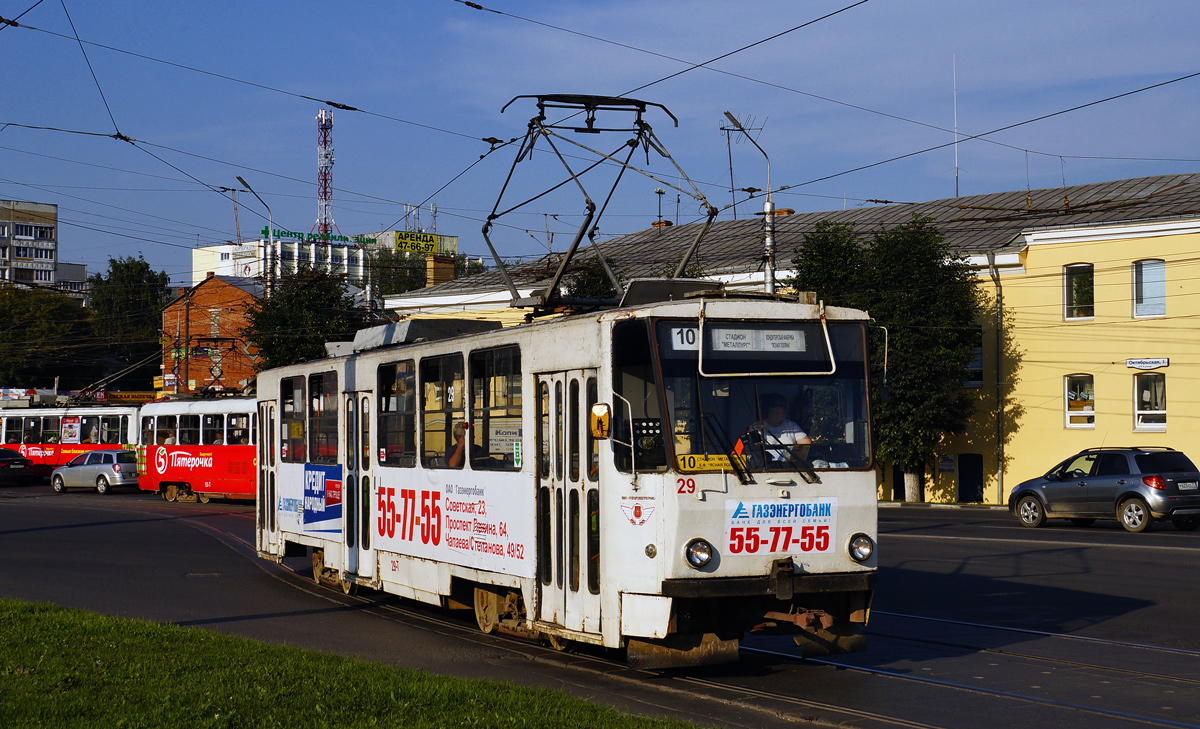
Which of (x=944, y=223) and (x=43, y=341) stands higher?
(x=944, y=223)

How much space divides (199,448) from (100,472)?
7036 millimetres

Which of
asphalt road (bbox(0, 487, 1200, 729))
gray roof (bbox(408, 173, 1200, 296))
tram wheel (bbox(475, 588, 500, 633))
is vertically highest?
gray roof (bbox(408, 173, 1200, 296))

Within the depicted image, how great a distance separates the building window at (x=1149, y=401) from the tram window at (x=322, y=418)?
2722 cm

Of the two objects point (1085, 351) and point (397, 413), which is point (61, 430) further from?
point (397, 413)

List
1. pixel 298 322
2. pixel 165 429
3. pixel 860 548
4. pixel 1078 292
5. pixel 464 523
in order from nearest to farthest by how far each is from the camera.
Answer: pixel 860 548, pixel 464 523, pixel 1078 292, pixel 165 429, pixel 298 322

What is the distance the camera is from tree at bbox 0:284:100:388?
257 ft

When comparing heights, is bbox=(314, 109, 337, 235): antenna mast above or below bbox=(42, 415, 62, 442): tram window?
above

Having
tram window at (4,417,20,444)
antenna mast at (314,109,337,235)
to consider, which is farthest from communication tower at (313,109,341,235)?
tram window at (4,417,20,444)

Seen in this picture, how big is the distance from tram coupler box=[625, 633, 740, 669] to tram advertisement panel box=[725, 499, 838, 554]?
2.33ft

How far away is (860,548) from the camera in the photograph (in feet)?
30.0

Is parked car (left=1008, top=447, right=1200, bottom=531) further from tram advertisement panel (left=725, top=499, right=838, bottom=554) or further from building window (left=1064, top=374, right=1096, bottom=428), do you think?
tram advertisement panel (left=725, top=499, right=838, bottom=554)

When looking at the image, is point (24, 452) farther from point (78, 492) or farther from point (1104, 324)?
point (1104, 324)

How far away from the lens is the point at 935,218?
1715 inches

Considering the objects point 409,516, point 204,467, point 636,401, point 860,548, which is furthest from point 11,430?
point 860,548
